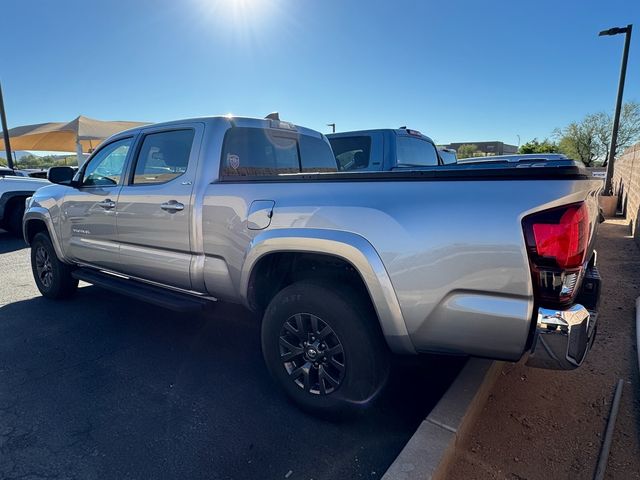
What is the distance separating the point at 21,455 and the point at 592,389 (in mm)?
3642

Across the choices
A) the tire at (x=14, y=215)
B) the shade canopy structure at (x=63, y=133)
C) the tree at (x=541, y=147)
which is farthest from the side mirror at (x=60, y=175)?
the tree at (x=541, y=147)

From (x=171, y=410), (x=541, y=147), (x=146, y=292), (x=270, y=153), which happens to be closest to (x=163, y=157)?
(x=270, y=153)

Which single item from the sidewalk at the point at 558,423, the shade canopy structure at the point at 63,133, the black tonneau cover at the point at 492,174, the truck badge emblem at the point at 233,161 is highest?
the shade canopy structure at the point at 63,133

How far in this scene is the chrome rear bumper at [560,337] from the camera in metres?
1.76

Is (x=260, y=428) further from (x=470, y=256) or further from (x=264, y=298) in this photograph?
(x=470, y=256)

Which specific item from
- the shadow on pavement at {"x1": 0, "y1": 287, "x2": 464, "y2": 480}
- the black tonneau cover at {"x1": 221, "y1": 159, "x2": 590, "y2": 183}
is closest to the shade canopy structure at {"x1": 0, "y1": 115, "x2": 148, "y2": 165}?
the shadow on pavement at {"x1": 0, "y1": 287, "x2": 464, "y2": 480}

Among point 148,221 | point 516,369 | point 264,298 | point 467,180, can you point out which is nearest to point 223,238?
point 264,298

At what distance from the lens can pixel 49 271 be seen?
4.79 m

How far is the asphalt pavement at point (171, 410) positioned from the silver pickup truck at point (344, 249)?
0.29m

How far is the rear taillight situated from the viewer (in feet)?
5.69

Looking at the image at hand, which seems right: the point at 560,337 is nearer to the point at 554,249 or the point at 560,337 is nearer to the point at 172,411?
the point at 554,249

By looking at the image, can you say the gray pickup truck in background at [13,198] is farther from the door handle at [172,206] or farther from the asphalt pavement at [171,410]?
the door handle at [172,206]

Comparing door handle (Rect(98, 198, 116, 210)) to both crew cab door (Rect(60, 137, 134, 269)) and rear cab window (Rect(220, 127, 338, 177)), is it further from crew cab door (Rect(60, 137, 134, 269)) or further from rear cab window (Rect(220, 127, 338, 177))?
rear cab window (Rect(220, 127, 338, 177))

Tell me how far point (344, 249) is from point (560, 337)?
42.9 inches
